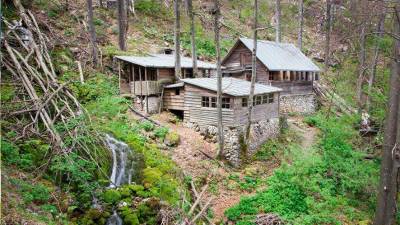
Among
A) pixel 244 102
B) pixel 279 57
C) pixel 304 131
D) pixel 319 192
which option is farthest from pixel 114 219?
pixel 279 57

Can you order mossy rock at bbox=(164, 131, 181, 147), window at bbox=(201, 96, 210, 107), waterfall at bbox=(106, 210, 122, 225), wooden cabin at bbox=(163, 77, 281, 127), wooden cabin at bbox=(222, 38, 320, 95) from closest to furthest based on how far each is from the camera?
1. waterfall at bbox=(106, 210, 122, 225)
2. mossy rock at bbox=(164, 131, 181, 147)
3. wooden cabin at bbox=(163, 77, 281, 127)
4. window at bbox=(201, 96, 210, 107)
5. wooden cabin at bbox=(222, 38, 320, 95)

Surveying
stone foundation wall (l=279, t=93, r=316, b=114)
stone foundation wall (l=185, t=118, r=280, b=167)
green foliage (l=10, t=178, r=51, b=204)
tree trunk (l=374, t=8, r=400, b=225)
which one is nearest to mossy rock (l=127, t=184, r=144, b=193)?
green foliage (l=10, t=178, r=51, b=204)

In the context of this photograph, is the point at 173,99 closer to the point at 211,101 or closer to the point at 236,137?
the point at 211,101

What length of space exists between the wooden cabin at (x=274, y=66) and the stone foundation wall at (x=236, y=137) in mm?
7505

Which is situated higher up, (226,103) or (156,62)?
(156,62)

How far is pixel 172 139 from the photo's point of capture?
20562 mm

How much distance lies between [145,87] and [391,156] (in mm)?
Answer: 15701

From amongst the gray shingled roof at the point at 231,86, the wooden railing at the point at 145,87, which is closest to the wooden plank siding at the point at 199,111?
the gray shingled roof at the point at 231,86

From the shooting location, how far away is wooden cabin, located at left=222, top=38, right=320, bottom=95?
31.7m

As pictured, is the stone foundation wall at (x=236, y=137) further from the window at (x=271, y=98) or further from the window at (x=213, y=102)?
the window at (x=271, y=98)

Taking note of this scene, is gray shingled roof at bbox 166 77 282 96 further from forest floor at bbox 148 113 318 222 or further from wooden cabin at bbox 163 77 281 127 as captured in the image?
forest floor at bbox 148 113 318 222

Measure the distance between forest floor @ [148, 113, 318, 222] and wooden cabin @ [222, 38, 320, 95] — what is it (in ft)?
35.8

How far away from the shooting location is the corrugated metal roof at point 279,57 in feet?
103

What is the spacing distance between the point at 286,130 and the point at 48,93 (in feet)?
58.1
